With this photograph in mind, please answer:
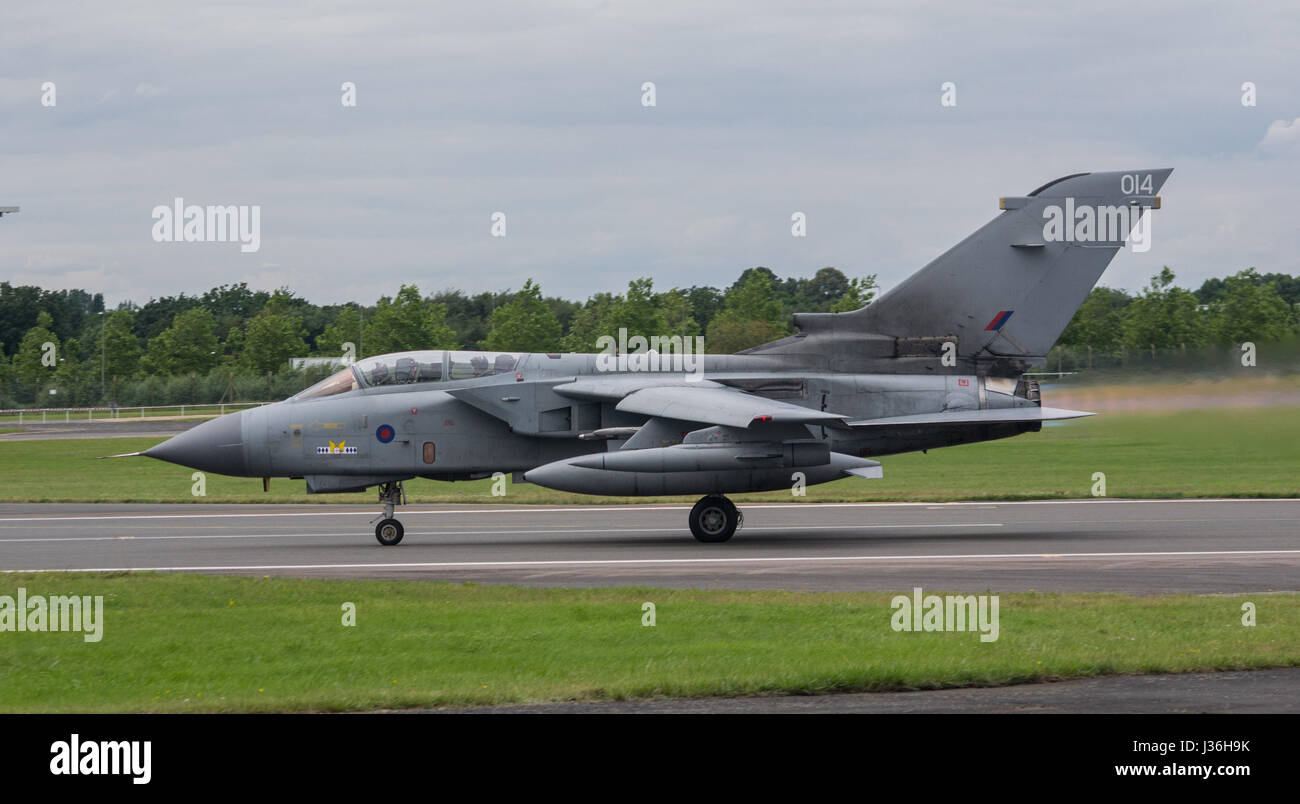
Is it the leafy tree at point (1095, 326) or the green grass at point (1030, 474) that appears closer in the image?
the green grass at point (1030, 474)

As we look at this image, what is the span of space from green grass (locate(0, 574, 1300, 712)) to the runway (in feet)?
6.79

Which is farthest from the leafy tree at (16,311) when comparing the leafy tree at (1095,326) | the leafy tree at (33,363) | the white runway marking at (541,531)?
the white runway marking at (541,531)

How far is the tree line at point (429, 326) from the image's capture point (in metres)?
45.9

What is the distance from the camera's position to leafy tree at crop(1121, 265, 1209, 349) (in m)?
45.1

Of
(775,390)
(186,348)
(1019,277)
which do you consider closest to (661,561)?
(775,390)

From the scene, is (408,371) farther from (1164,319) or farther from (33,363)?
(33,363)

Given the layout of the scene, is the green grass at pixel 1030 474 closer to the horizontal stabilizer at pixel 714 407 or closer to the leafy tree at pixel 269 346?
the horizontal stabilizer at pixel 714 407

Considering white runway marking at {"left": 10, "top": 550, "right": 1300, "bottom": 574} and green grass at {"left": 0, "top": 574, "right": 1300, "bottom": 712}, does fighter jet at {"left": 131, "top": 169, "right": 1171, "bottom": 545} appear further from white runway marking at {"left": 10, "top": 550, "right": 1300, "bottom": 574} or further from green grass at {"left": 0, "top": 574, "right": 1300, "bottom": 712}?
green grass at {"left": 0, "top": 574, "right": 1300, "bottom": 712}

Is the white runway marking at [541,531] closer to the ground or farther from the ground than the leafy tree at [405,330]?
closer to the ground

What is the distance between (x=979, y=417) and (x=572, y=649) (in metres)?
11.6

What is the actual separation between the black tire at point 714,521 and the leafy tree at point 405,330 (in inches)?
1390
